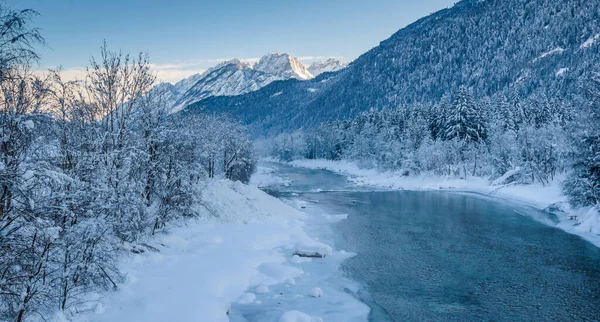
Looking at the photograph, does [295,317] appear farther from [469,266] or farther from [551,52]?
[551,52]

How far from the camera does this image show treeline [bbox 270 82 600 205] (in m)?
27.2

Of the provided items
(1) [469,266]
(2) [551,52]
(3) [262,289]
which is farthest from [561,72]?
(3) [262,289]

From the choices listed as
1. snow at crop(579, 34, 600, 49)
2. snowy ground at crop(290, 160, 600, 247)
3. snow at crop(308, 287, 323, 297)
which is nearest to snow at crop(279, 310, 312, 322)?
snow at crop(308, 287, 323, 297)

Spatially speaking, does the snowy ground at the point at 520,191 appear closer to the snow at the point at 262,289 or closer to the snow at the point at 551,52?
the snow at the point at 262,289

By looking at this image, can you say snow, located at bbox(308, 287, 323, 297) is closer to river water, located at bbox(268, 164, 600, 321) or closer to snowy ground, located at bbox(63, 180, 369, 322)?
snowy ground, located at bbox(63, 180, 369, 322)

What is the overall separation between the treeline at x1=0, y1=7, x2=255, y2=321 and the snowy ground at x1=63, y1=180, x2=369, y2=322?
0.92 meters

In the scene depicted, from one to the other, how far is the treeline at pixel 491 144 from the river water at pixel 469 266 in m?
6.08

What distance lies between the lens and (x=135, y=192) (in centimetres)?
1423

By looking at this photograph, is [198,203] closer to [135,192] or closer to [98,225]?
[135,192]

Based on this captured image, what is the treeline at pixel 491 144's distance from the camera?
27172 millimetres

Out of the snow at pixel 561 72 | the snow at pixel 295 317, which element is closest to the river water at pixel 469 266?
the snow at pixel 295 317

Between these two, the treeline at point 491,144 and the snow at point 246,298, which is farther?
the treeline at point 491,144

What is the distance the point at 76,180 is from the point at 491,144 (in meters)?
65.6

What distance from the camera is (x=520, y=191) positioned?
42656 mm
